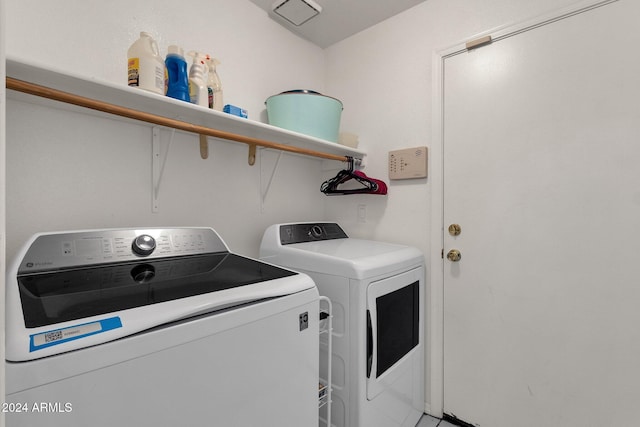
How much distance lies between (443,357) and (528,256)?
78 centimetres

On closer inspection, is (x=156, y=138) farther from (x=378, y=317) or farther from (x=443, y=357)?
(x=443, y=357)

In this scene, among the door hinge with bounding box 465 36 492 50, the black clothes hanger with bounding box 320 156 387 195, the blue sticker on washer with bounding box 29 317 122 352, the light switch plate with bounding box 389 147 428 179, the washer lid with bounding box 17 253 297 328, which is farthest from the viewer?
the black clothes hanger with bounding box 320 156 387 195

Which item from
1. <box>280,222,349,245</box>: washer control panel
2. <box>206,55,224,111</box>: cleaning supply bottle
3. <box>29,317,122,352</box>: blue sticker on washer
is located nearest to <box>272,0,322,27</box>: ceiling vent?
<box>206,55,224,111</box>: cleaning supply bottle

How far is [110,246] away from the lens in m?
1.11

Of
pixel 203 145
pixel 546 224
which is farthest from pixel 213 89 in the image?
pixel 546 224

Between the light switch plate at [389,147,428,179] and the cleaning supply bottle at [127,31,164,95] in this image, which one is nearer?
the cleaning supply bottle at [127,31,164,95]

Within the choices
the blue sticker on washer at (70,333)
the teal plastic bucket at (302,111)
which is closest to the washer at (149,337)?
the blue sticker on washer at (70,333)

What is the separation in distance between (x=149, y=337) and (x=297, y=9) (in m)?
2.07

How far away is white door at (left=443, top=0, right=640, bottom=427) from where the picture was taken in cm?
130

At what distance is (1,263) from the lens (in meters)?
0.44

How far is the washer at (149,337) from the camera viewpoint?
1.85ft

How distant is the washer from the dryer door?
0.40 metres

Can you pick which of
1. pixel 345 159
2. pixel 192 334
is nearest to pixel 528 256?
pixel 345 159

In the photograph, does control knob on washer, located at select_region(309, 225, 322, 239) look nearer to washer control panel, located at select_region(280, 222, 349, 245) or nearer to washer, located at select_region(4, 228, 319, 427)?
washer control panel, located at select_region(280, 222, 349, 245)
